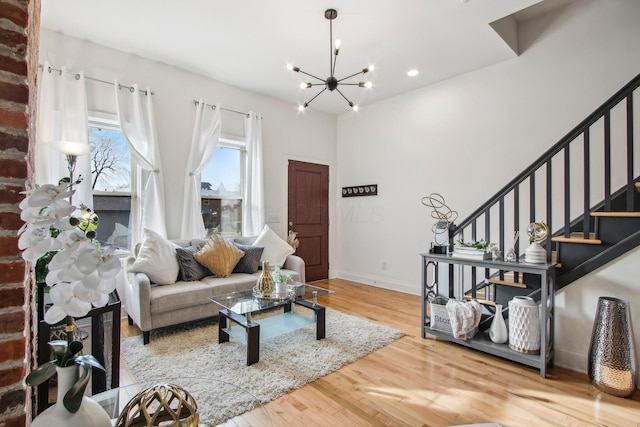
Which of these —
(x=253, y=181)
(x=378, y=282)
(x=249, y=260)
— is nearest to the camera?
(x=249, y=260)

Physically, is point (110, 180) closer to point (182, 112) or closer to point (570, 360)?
point (182, 112)

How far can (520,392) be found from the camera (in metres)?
2.06

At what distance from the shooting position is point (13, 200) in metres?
0.90

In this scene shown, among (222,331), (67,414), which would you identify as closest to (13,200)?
(67,414)

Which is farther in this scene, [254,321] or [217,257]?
[217,257]

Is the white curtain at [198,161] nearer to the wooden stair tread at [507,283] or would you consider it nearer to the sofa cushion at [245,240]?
the sofa cushion at [245,240]

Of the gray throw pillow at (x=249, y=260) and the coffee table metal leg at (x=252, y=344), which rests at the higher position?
the gray throw pillow at (x=249, y=260)

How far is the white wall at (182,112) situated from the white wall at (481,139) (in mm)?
780

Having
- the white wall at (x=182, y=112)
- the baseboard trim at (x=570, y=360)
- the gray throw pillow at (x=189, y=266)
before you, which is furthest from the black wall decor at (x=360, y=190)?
the baseboard trim at (x=570, y=360)

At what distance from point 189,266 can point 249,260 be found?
0.70 m

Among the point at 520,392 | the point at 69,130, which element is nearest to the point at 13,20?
the point at 69,130

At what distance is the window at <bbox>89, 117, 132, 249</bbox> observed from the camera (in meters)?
3.33

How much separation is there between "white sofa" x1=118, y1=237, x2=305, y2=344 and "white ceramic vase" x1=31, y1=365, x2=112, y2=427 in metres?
2.07

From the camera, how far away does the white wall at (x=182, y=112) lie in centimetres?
324
